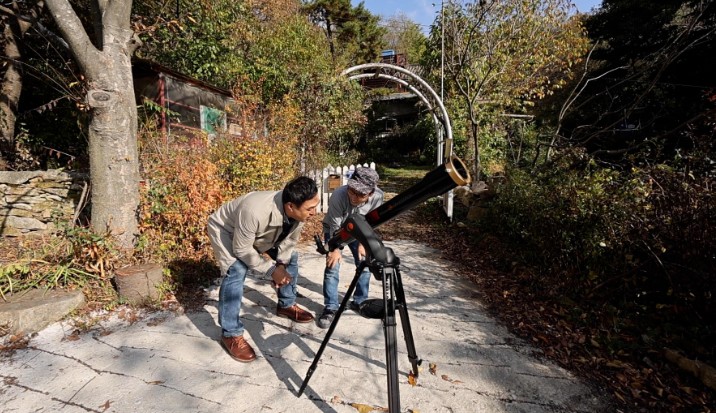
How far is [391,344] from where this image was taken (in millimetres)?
1644

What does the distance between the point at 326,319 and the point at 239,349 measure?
809mm

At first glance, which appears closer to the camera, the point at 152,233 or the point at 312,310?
the point at 312,310

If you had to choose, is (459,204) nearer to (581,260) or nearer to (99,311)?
(581,260)

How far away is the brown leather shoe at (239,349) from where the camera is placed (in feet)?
7.82

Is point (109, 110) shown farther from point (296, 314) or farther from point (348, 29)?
point (348, 29)

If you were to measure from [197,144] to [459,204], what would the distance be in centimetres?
560

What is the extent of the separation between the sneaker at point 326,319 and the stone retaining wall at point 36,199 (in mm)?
4126

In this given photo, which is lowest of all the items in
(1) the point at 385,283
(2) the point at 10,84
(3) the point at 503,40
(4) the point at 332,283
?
(4) the point at 332,283

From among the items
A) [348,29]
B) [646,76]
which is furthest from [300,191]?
[348,29]

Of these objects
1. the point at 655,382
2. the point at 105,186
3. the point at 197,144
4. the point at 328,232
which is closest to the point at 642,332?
the point at 655,382

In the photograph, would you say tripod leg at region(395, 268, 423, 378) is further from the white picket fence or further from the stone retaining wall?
the white picket fence

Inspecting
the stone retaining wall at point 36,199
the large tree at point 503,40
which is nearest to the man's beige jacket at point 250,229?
the stone retaining wall at point 36,199

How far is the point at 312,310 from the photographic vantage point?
3.25m

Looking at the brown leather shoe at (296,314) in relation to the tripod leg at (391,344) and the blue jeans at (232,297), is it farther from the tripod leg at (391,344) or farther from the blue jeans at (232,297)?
the tripod leg at (391,344)
